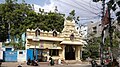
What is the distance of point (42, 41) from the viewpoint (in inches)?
1706

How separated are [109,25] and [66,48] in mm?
26770

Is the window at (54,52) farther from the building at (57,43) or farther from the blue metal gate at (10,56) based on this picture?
the blue metal gate at (10,56)

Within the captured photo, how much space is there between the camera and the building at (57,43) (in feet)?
140

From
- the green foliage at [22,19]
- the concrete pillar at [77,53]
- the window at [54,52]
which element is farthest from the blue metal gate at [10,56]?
the concrete pillar at [77,53]

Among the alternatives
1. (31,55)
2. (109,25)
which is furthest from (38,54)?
(109,25)

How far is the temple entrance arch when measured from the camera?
152 feet

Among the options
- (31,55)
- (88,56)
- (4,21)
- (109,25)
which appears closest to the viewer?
(109,25)

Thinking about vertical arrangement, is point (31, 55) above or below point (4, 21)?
below

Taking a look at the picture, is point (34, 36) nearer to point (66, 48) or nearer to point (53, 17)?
point (66, 48)

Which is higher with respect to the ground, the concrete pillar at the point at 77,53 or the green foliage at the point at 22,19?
the green foliage at the point at 22,19

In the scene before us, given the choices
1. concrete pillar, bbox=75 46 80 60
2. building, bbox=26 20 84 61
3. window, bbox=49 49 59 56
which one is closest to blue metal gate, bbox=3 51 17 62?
building, bbox=26 20 84 61

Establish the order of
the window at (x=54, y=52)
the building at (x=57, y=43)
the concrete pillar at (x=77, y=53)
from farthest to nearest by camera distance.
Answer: the concrete pillar at (x=77, y=53)
the window at (x=54, y=52)
the building at (x=57, y=43)

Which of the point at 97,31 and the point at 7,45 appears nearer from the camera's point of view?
the point at 7,45

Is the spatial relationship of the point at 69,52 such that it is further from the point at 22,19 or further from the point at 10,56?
the point at 22,19
